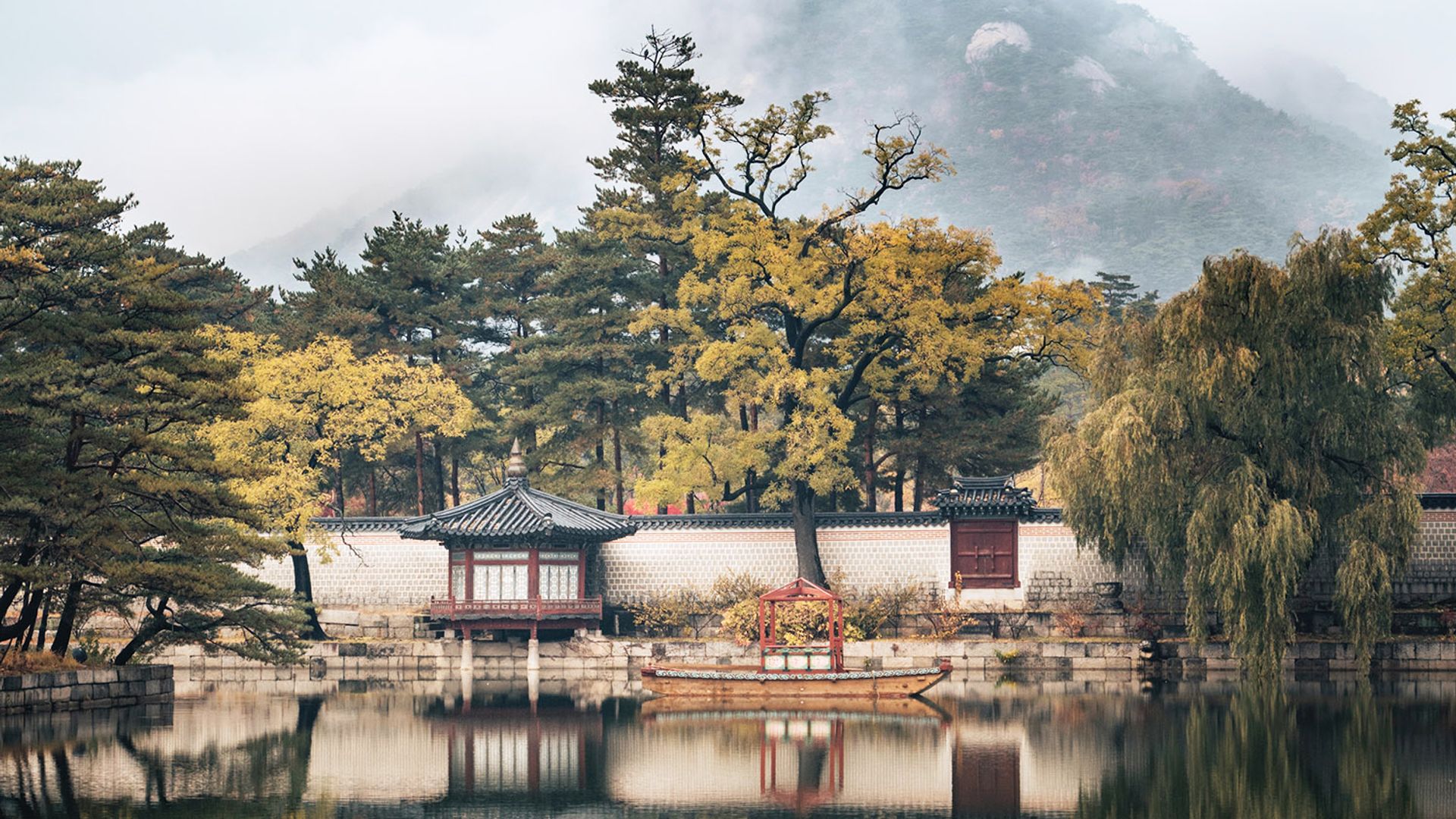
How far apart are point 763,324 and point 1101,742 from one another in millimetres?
19081

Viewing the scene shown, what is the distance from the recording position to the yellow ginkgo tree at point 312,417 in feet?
137

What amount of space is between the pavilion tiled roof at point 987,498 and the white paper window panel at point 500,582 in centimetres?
1103

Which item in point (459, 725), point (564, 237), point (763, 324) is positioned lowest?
point (459, 725)

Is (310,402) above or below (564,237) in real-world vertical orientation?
below

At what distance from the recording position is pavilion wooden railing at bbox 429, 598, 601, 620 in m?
41.8

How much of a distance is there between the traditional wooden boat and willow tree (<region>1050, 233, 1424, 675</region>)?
6.29m

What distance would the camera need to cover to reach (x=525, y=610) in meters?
41.8

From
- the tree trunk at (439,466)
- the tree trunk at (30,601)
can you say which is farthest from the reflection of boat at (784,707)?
the tree trunk at (439,466)

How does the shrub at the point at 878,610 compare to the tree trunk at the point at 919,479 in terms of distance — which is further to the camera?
the tree trunk at the point at 919,479

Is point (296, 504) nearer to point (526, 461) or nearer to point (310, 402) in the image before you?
point (310, 402)

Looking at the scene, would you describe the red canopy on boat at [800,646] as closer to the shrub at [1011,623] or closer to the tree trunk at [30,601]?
the shrub at [1011,623]

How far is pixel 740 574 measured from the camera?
144 feet

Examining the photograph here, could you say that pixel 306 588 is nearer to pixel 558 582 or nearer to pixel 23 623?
pixel 558 582

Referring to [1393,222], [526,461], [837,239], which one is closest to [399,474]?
[526,461]
